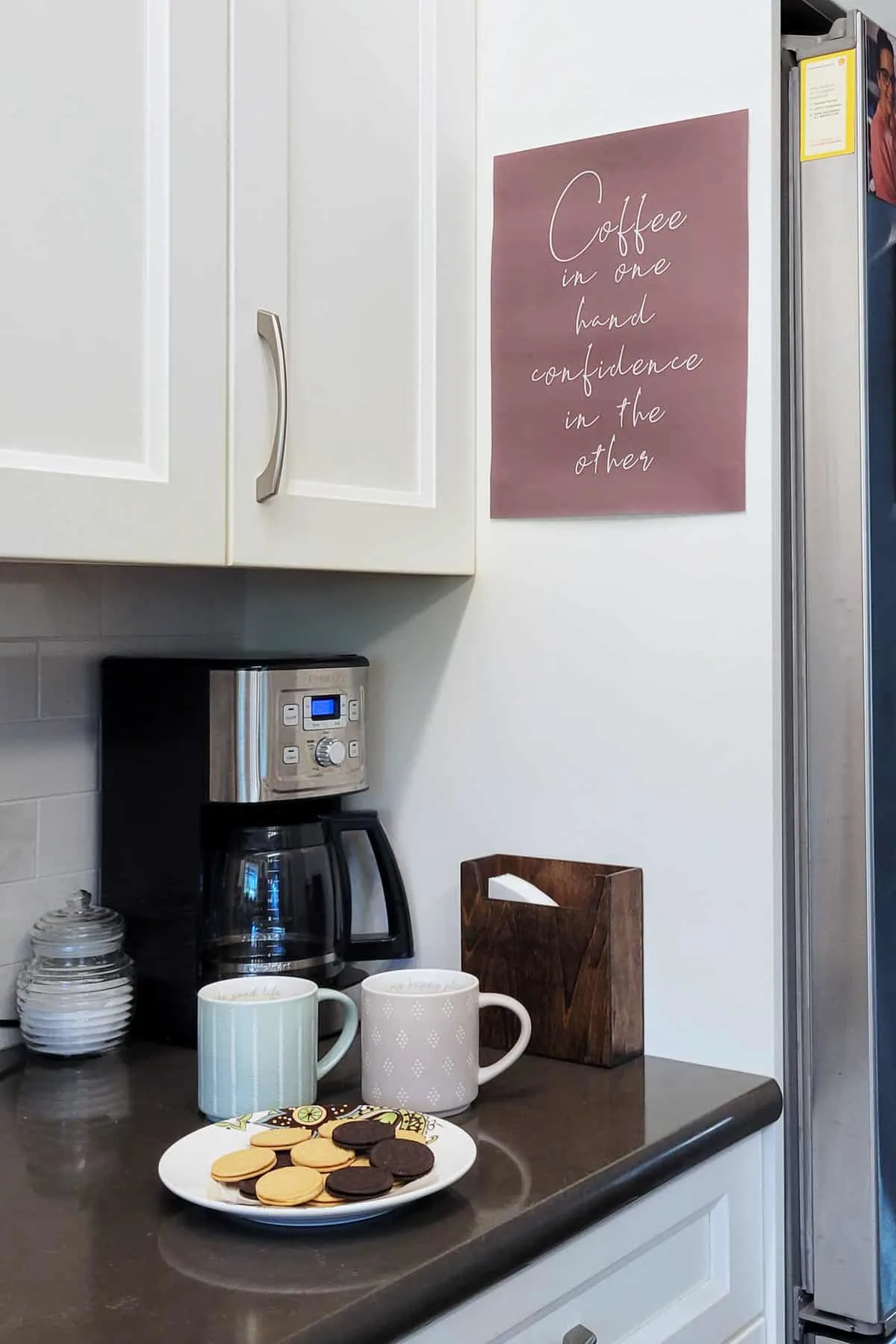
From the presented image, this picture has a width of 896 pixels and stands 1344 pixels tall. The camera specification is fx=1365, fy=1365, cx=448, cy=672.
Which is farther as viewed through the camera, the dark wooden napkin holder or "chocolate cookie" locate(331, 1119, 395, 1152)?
the dark wooden napkin holder

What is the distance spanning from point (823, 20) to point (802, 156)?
211mm

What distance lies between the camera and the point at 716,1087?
4.05 feet

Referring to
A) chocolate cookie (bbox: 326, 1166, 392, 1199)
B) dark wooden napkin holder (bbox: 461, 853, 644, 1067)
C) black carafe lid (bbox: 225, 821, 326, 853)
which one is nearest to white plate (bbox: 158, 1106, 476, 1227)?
chocolate cookie (bbox: 326, 1166, 392, 1199)

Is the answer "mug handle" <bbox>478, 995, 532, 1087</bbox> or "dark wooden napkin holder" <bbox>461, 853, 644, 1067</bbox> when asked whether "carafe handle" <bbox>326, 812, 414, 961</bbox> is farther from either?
"mug handle" <bbox>478, 995, 532, 1087</bbox>

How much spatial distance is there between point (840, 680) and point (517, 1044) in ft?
1.47

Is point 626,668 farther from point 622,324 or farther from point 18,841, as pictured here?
point 18,841

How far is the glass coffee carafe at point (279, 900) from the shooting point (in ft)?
4.51

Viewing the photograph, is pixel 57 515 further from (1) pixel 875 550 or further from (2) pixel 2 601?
(1) pixel 875 550

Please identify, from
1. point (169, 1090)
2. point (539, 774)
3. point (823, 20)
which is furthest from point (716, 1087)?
point (823, 20)

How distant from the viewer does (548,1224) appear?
0.97m

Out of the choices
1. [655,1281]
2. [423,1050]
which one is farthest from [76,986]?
[655,1281]

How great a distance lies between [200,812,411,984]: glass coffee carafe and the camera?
4.51ft

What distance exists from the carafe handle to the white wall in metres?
0.04

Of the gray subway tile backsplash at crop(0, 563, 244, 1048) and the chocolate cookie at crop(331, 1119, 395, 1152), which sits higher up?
the gray subway tile backsplash at crop(0, 563, 244, 1048)
